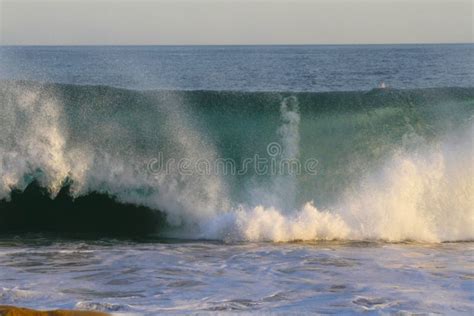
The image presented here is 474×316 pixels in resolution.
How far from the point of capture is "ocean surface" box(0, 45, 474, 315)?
30.5 feet

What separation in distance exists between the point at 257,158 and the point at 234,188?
95cm

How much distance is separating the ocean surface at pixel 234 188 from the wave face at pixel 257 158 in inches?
Result: 1.0

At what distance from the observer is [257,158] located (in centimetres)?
1337

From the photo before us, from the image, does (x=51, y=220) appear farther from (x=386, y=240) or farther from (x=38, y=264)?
(x=386, y=240)

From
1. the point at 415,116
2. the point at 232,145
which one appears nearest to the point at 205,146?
the point at 232,145

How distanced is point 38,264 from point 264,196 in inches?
171

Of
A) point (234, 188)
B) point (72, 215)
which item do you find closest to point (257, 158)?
point (234, 188)

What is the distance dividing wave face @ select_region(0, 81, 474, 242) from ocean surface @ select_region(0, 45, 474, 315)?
0.03 meters

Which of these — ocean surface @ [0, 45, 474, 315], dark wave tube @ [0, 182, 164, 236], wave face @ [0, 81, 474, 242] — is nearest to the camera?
ocean surface @ [0, 45, 474, 315]

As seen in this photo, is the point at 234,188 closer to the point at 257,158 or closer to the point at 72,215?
the point at 257,158

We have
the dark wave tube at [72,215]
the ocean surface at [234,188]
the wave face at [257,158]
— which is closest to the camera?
the ocean surface at [234,188]

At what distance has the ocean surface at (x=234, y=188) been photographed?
9.30m

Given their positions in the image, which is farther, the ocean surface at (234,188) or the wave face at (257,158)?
the wave face at (257,158)

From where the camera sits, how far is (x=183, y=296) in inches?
311
